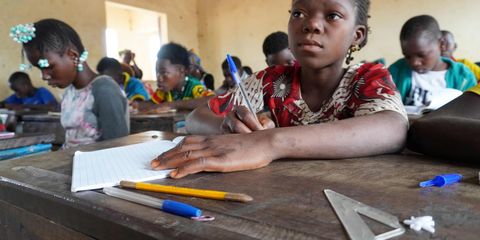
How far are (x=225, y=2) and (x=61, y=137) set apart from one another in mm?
5321

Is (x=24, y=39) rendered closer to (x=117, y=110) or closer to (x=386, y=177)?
(x=117, y=110)

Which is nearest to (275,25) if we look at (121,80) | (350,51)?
(121,80)

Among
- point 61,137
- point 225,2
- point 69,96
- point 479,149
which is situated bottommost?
point 61,137

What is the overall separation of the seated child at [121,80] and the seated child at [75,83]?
185cm

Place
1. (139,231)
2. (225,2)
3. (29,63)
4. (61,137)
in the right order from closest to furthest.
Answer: (139,231) → (29,63) → (61,137) → (225,2)

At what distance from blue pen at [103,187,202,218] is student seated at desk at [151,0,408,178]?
0.09 meters

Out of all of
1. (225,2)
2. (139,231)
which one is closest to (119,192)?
(139,231)

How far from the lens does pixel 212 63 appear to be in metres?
7.20

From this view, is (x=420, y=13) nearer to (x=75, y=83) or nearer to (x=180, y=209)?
(x=75, y=83)

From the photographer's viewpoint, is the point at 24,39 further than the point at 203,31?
No

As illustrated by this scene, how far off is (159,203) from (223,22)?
22.4 ft

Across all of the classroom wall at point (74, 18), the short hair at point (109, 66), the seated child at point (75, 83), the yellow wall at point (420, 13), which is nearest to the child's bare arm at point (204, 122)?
the seated child at point (75, 83)

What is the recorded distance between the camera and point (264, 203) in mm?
415

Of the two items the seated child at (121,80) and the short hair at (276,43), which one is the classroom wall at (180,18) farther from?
the short hair at (276,43)
